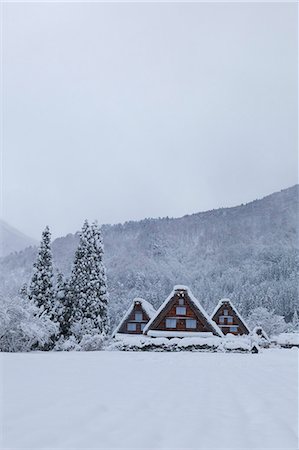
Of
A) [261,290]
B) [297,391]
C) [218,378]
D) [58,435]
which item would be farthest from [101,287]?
[261,290]

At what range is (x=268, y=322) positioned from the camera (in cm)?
7431

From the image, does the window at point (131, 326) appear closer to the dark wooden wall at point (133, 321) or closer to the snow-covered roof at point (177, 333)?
the dark wooden wall at point (133, 321)

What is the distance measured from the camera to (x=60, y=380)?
8.88m

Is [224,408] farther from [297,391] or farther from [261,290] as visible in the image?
[261,290]

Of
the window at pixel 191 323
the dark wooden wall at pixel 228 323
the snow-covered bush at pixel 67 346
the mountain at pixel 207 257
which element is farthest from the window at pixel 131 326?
the mountain at pixel 207 257

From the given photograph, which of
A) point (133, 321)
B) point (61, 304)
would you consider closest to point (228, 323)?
point (133, 321)

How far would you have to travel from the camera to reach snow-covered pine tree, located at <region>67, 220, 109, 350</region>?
36531 millimetres

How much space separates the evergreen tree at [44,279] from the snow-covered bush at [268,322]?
1832 inches

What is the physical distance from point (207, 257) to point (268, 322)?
2302 inches

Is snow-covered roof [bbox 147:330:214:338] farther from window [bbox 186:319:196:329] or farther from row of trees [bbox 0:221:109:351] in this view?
row of trees [bbox 0:221:109:351]

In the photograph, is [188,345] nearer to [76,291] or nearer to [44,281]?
[76,291]

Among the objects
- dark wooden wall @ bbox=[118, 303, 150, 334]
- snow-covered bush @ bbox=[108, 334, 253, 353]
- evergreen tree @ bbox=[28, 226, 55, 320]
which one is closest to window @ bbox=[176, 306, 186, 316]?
snow-covered bush @ bbox=[108, 334, 253, 353]

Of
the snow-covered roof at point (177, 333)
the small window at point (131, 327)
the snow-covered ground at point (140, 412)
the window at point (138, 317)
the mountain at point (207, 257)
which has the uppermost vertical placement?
the mountain at point (207, 257)

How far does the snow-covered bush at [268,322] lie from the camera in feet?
241
